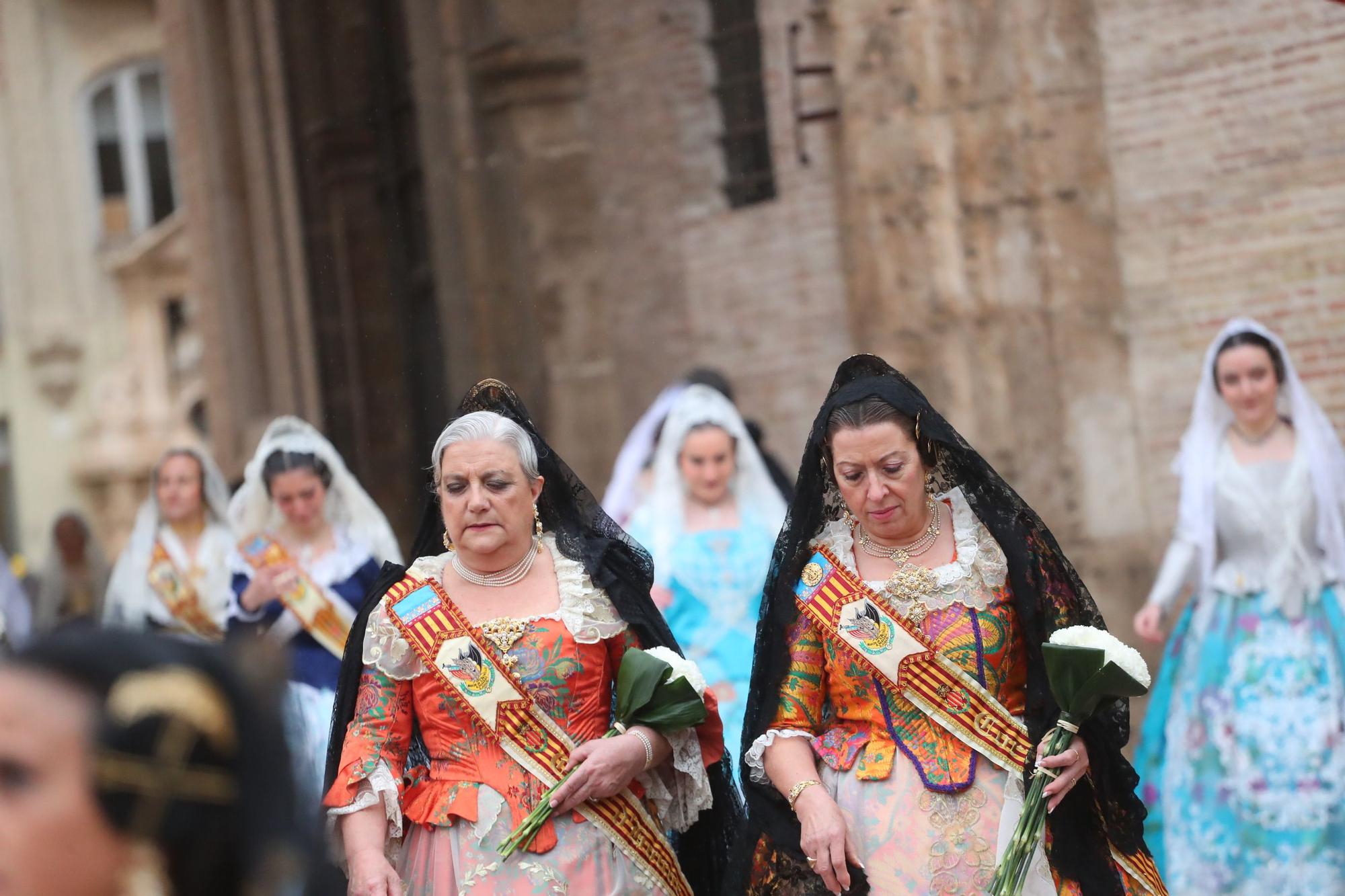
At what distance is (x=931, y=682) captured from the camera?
438 cm

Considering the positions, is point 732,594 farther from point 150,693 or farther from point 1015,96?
point 150,693

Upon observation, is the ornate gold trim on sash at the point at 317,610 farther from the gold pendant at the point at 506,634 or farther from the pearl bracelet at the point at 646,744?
the pearl bracelet at the point at 646,744

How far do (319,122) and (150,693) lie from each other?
15.4 metres

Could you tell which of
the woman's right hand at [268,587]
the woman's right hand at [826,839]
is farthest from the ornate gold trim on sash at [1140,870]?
the woman's right hand at [268,587]

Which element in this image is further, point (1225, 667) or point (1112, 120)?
point (1112, 120)

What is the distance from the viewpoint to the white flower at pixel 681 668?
4484mm

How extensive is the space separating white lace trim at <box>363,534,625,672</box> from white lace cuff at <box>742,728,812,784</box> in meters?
0.44

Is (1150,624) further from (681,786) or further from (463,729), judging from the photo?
(463,729)

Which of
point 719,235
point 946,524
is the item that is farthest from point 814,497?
point 719,235

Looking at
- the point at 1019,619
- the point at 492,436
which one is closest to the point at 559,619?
the point at 492,436

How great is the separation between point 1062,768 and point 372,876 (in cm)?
156

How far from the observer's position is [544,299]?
13414 millimetres

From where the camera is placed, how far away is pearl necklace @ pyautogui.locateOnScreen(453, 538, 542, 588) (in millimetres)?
4617

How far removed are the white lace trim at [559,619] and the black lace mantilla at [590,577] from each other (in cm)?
3
